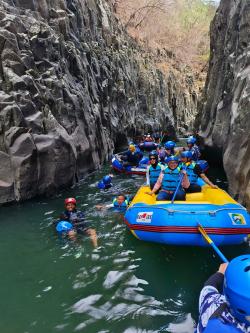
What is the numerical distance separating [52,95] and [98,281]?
7.90 metres

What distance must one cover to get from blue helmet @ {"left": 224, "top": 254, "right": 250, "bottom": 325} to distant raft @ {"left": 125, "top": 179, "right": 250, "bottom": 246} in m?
3.67

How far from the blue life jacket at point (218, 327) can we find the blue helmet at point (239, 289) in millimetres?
85

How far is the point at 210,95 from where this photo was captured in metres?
16.6

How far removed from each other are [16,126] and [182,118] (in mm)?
34117

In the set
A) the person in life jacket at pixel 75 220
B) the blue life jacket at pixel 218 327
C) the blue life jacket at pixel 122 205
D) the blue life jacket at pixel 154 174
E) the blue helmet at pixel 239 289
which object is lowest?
the blue life jacket at pixel 122 205

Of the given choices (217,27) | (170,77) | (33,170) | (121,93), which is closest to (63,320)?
(33,170)

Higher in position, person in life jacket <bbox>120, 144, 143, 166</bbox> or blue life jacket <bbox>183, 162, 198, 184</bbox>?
blue life jacket <bbox>183, 162, 198, 184</bbox>

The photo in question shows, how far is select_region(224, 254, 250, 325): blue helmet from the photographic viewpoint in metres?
1.99

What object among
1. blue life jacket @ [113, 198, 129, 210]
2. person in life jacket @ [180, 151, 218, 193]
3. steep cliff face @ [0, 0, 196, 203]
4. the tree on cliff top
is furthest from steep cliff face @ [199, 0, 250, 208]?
the tree on cliff top

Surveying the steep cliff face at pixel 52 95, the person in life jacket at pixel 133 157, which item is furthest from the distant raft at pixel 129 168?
the steep cliff face at pixel 52 95

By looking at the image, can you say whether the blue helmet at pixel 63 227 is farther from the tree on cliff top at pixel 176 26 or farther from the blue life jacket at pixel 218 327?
the tree on cliff top at pixel 176 26

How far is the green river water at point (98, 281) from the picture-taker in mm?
4219

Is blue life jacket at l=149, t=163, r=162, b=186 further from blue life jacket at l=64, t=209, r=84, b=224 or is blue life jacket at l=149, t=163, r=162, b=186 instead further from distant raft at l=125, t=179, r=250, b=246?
distant raft at l=125, t=179, r=250, b=246

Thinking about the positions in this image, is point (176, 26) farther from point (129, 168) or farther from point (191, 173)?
point (191, 173)
